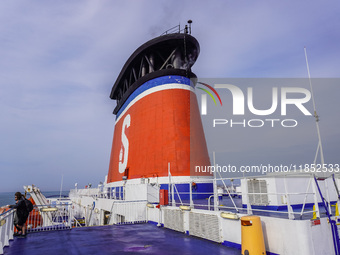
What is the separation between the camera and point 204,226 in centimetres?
927

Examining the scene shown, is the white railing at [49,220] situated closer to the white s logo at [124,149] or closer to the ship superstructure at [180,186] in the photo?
the ship superstructure at [180,186]

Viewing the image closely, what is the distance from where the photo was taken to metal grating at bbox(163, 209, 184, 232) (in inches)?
422

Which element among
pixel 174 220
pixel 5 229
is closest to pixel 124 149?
pixel 174 220

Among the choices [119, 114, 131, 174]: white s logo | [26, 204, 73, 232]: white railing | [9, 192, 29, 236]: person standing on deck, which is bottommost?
[26, 204, 73, 232]: white railing

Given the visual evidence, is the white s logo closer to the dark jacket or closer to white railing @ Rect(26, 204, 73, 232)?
white railing @ Rect(26, 204, 73, 232)

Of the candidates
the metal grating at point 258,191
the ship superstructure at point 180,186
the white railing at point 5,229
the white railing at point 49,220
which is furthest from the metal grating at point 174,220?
the white railing at point 5,229

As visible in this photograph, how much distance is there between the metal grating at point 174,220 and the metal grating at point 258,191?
424 centimetres

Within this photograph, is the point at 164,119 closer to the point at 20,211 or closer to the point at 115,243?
the point at 115,243

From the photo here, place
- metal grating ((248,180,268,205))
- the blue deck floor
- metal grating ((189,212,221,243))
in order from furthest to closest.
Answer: metal grating ((248,180,268,205)) < metal grating ((189,212,221,243)) < the blue deck floor

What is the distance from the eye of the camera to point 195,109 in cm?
1934

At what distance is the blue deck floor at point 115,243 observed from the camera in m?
7.68

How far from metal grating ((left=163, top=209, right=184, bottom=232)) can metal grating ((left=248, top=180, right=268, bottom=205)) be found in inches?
167

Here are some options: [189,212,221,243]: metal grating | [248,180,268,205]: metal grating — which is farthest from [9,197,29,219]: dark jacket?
[248,180,268,205]: metal grating

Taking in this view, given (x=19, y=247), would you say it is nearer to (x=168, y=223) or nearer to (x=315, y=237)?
(x=168, y=223)
